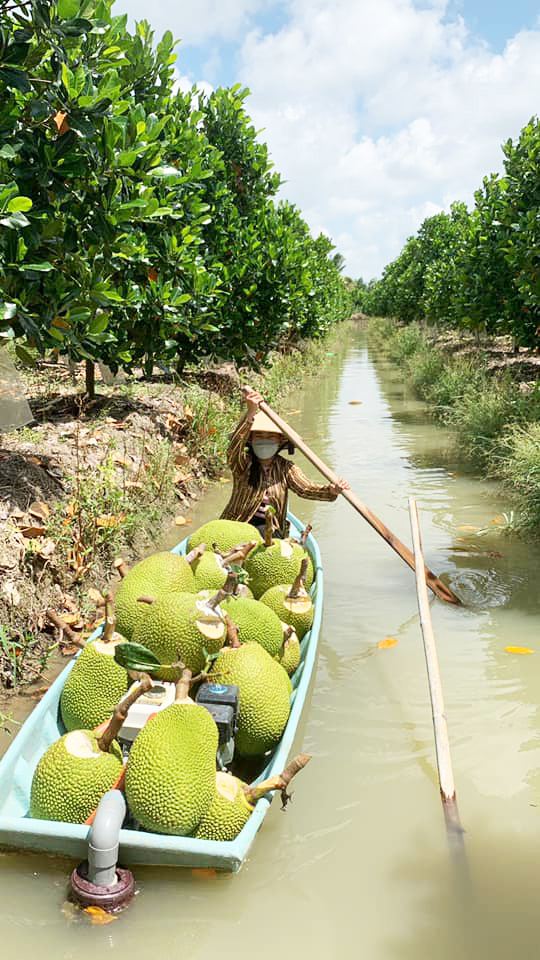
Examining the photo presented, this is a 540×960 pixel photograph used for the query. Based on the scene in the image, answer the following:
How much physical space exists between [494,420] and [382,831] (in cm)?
712

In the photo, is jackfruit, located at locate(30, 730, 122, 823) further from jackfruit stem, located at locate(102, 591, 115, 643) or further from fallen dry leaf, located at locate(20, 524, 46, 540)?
fallen dry leaf, located at locate(20, 524, 46, 540)

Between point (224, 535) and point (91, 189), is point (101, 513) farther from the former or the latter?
point (91, 189)

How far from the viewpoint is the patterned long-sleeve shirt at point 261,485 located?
16.8 ft

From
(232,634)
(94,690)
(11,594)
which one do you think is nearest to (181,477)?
(11,594)

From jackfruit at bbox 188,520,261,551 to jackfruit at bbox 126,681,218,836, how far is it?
1.75m

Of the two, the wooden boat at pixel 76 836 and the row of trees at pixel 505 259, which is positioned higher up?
the row of trees at pixel 505 259

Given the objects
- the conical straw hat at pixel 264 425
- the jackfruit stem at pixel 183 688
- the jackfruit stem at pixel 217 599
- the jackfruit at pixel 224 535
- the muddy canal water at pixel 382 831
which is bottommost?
the muddy canal water at pixel 382 831

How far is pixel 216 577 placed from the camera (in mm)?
3746

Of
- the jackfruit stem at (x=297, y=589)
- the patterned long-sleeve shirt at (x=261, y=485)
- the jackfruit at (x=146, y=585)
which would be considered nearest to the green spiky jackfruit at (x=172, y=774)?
the jackfruit at (x=146, y=585)

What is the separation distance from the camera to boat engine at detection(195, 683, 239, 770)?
275 cm

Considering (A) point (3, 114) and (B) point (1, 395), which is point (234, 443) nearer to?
(B) point (1, 395)

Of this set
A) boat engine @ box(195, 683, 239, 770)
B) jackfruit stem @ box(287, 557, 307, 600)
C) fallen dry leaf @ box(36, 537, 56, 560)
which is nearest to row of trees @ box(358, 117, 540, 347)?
jackfruit stem @ box(287, 557, 307, 600)

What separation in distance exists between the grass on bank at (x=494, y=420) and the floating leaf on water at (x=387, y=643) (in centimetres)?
228

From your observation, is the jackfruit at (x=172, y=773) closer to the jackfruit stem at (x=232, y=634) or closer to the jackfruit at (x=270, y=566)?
the jackfruit stem at (x=232, y=634)
